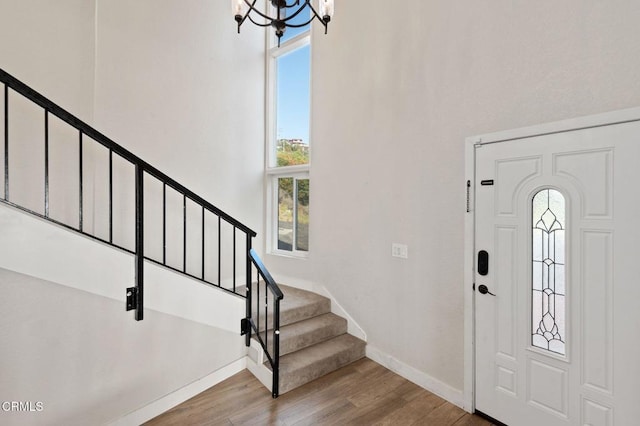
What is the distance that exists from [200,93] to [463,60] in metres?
2.89

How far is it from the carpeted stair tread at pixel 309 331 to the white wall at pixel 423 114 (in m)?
0.24

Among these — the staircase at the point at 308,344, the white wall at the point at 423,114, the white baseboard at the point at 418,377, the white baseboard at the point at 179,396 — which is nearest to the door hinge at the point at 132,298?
the white baseboard at the point at 179,396

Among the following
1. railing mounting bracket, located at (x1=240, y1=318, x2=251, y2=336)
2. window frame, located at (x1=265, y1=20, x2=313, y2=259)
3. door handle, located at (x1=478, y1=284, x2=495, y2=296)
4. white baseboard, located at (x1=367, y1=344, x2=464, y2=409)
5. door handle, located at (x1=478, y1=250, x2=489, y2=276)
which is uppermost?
window frame, located at (x1=265, y1=20, x2=313, y2=259)

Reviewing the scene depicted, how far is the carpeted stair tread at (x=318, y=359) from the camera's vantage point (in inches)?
105

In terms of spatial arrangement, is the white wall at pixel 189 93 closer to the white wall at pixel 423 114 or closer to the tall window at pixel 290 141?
the tall window at pixel 290 141

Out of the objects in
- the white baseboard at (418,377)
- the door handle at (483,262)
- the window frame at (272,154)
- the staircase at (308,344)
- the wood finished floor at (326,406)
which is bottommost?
the wood finished floor at (326,406)

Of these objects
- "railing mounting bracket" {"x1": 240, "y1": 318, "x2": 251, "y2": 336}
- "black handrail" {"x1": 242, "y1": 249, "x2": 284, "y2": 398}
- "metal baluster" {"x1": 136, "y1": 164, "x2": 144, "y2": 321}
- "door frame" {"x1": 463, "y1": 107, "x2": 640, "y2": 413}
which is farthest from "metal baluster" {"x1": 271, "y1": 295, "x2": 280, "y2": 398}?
"door frame" {"x1": 463, "y1": 107, "x2": 640, "y2": 413}

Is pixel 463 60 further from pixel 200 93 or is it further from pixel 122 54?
pixel 122 54

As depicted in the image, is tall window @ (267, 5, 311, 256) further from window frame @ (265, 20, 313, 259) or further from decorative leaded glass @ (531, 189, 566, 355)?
decorative leaded glass @ (531, 189, 566, 355)

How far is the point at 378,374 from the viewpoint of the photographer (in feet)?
9.58

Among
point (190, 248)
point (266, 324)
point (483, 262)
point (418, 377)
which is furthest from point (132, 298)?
point (483, 262)

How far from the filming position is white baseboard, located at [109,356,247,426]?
7.57ft

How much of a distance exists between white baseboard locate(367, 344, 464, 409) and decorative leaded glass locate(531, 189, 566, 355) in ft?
2.65

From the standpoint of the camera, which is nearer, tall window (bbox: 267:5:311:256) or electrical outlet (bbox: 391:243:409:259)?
electrical outlet (bbox: 391:243:409:259)
